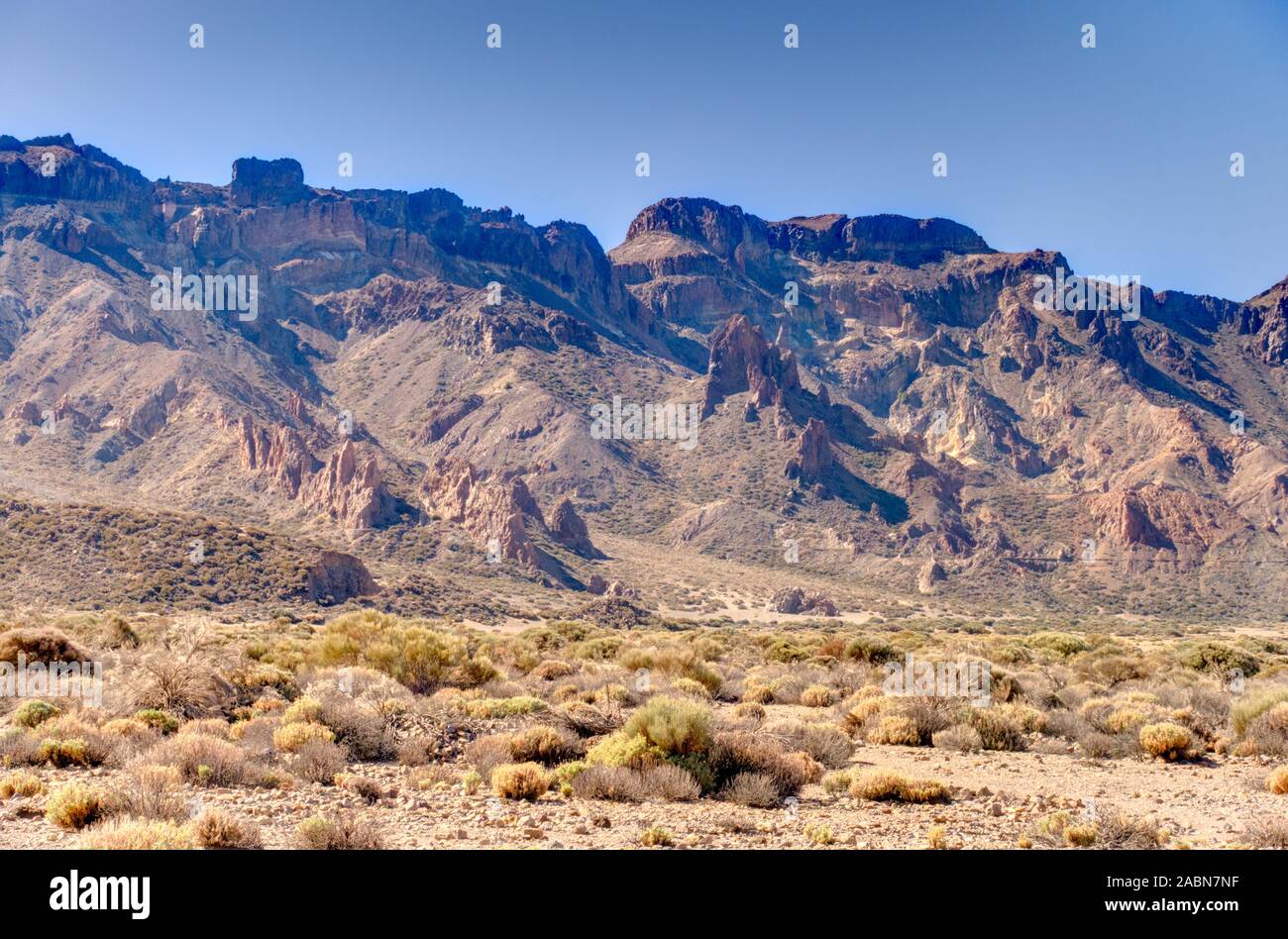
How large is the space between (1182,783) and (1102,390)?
610 feet

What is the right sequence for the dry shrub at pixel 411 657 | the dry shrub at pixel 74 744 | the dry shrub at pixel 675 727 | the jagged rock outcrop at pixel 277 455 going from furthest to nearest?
1. the jagged rock outcrop at pixel 277 455
2. the dry shrub at pixel 411 657
3. the dry shrub at pixel 675 727
4. the dry shrub at pixel 74 744

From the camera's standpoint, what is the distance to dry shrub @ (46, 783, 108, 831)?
8.07m

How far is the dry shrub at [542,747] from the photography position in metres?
11.5

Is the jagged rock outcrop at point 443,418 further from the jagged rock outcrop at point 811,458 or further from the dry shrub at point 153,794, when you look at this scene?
the dry shrub at point 153,794

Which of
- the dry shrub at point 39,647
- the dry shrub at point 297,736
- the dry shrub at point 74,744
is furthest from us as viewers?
the dry shrub at point 39,647

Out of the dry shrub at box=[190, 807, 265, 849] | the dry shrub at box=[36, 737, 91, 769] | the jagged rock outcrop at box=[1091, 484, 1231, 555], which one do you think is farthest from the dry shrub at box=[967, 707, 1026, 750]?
the jagged rock outcrop at box=[1091, 484, 1231, 555]

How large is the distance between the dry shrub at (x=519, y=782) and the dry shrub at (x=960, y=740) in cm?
668

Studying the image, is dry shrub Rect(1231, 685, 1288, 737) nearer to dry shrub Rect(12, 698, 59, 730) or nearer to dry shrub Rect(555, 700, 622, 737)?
dry shrub Rect(555, 700, 622, 737)

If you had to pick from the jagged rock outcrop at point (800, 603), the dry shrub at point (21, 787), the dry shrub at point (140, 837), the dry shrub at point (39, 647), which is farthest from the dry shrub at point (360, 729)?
the jagged rock outcrop at point (800, 603)

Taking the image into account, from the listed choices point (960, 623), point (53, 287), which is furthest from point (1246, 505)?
point (53, 287)

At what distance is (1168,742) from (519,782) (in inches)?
364

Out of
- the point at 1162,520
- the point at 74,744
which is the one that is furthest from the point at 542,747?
Answer: the point at 1162,520

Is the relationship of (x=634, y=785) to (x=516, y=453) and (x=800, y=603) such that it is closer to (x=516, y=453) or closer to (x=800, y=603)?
(x=800, y=603)

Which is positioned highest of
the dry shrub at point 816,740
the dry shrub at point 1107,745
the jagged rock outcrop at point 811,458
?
the jagged rock outcrop at point 811,458
